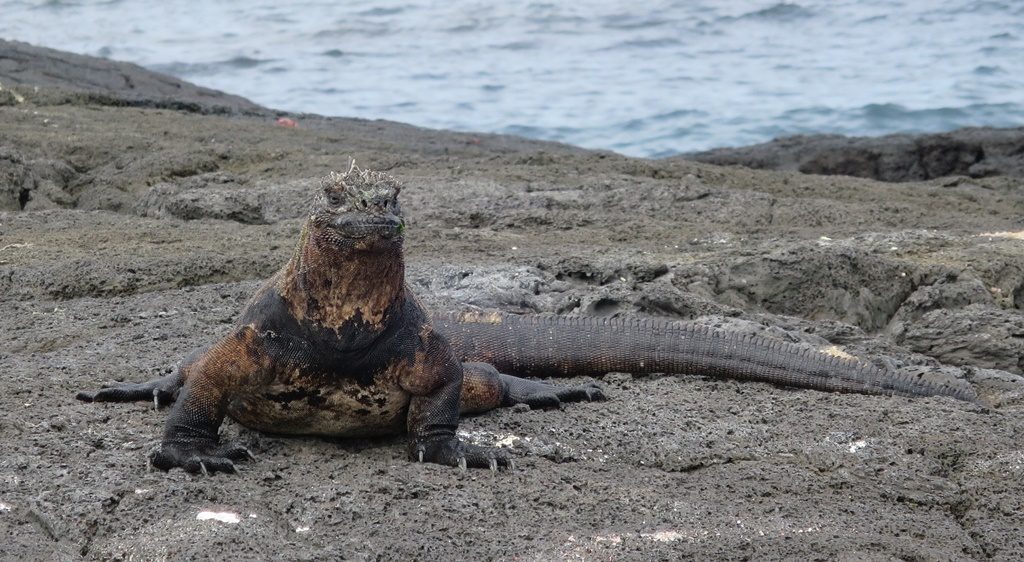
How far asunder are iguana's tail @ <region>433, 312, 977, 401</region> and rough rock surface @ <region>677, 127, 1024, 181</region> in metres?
9.14

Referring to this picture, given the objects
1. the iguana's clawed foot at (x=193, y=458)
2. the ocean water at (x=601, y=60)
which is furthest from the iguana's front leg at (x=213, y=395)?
the ocean water at (x=601, y=60)

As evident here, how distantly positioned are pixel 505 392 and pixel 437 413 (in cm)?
59

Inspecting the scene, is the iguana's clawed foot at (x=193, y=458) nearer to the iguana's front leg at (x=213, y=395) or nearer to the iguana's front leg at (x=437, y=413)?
the iguana's front leg at (x=213, y=395)

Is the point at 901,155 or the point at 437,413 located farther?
the point at 901,155

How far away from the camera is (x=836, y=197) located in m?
10.8

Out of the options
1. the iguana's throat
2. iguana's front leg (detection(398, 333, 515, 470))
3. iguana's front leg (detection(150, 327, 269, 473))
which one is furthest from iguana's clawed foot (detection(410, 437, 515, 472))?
iguana's front leg (detection(150, 327, 269, 473))

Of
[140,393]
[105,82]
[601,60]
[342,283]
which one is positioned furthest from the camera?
[601,60]

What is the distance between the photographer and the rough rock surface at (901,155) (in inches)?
568

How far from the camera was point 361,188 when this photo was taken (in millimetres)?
4145

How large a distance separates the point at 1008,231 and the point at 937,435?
4351 mm

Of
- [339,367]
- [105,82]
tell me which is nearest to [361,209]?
[339,367]

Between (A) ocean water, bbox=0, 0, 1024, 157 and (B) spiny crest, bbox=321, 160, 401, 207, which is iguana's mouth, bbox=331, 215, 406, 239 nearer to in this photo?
(B) spiny crest, bbox=321, 160, 401, 207

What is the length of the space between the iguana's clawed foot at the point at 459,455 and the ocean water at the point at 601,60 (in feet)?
63.5

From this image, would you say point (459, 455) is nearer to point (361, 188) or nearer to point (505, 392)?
point (505, 392)
